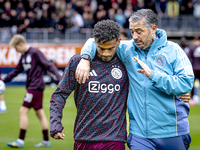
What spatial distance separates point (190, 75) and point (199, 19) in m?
19.4

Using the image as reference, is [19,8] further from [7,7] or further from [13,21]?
[13,21]

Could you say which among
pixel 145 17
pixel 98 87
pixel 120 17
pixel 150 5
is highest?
pixel 145 17

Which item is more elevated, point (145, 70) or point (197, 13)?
point (145, 70)

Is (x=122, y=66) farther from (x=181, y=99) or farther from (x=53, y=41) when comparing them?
(x=53, y=41)

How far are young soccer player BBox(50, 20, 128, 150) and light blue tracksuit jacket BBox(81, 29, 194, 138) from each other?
170 millimetres

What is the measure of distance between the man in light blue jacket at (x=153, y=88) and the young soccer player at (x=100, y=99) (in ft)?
0.41

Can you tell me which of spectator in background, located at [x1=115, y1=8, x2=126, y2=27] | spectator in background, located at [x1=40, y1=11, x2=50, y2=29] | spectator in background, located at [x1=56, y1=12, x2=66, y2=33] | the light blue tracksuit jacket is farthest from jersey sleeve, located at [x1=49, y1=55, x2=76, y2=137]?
spectator in background, located at [x1=40, y1=11, x2=50, y2=29]

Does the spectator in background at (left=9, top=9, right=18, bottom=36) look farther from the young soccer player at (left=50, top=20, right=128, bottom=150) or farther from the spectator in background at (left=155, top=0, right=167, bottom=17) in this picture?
the young soccer player at (left=50, top=20, right=128, bottom=150)

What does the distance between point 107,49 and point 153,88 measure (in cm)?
61

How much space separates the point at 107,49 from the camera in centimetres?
324

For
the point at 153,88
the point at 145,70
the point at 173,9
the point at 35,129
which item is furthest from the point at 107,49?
the point at 173,9

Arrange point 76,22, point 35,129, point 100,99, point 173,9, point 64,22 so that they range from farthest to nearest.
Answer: point 173,9
point 76,22
point 64,22
point 35,129
point 100,99

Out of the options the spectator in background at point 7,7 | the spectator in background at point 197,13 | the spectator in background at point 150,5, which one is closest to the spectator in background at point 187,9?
the spectator in background at point 197,13

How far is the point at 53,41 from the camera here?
2002 centimetres
